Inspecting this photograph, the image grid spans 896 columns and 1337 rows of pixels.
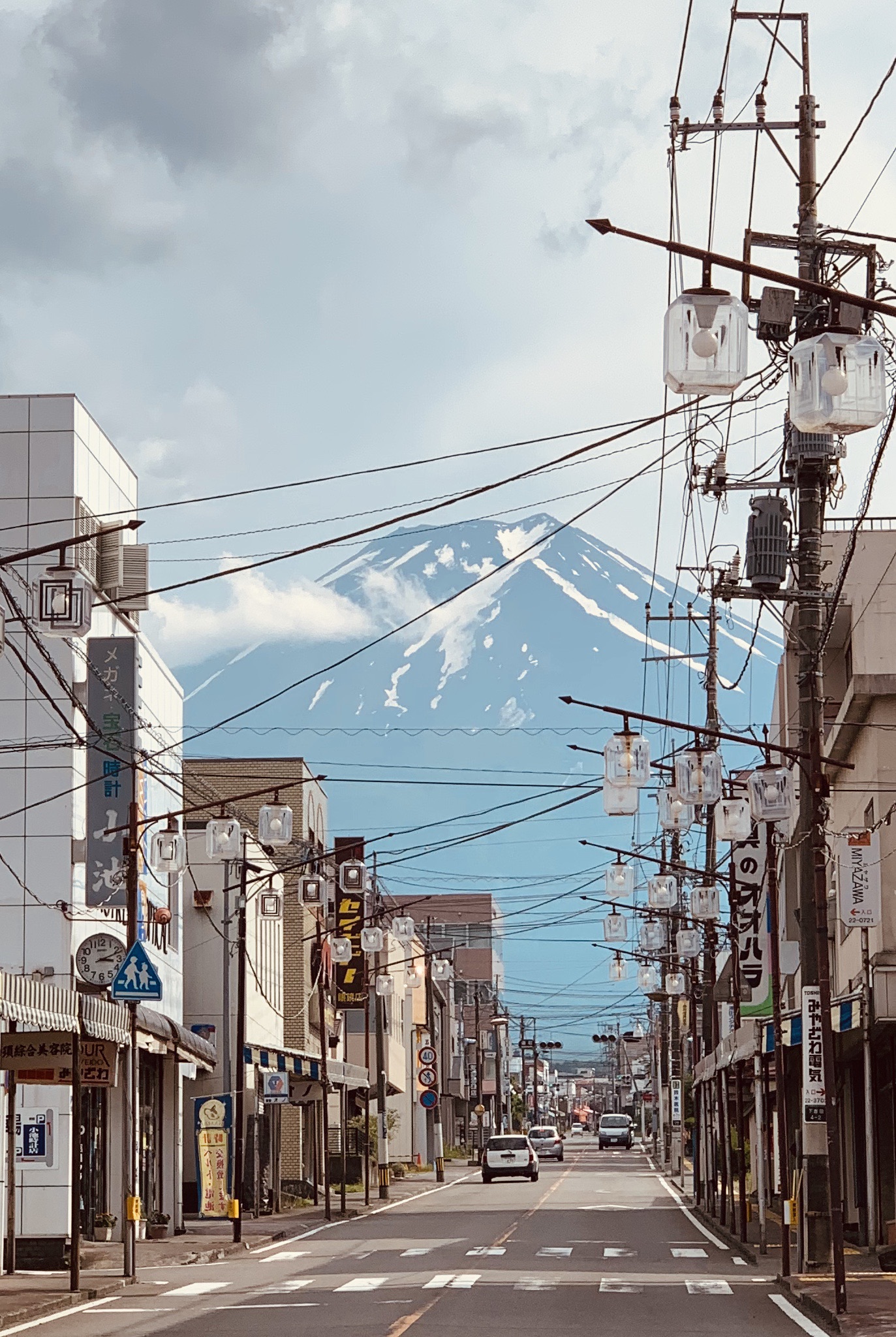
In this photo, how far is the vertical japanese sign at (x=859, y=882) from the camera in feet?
96.3

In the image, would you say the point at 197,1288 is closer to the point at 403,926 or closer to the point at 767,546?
the point at 767,546

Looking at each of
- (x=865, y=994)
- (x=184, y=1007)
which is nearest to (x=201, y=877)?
(x=184, y=1007)

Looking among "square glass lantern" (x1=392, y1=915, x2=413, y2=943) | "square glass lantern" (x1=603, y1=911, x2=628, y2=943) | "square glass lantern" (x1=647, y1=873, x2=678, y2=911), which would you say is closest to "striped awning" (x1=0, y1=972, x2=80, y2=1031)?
"square glass lantern" (x1=647, y1=873, x2=678, y2=911)

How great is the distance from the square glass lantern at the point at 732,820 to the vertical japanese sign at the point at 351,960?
2890 centimetres

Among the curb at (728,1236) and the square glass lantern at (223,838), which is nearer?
the curb at (728,1236)

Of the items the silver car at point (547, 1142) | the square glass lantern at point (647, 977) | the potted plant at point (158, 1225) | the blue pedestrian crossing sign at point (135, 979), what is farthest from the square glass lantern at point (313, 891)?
the silver car at point (547, 1142)

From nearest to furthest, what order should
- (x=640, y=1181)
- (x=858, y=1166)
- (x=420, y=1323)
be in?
(x=420, y=1323) → (x=858, y=1166) → (x=640, y=1181)

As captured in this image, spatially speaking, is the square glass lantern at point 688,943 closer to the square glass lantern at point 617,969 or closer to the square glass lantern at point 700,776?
the square glass lantern at point 617,969

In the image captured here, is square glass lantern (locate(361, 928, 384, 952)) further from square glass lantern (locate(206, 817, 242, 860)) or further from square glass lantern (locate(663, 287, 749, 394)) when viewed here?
square glass lantern (locate(663, 287, 749, 394))

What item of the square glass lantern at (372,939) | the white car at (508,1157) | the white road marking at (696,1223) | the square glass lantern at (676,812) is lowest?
the white car at (508,1157)

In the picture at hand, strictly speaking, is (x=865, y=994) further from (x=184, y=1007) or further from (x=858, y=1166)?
(x=184, y=1007)

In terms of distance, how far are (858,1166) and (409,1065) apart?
172 feet

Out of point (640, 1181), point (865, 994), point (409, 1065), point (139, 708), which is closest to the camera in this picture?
point (865, 994)

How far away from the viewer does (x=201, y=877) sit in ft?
160
